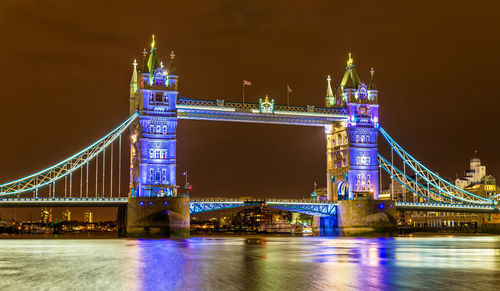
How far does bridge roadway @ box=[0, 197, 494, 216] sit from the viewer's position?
2832 inches

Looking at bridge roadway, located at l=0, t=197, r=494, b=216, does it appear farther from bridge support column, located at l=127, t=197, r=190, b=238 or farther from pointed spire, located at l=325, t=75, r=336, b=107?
pointed spire, located at l=325, t=75, r=336, b=107

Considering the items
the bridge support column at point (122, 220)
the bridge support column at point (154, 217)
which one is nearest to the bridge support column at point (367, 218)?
the bridge support column at point (154, 217)

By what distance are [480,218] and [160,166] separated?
9915cm

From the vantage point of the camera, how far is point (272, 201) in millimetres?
82875

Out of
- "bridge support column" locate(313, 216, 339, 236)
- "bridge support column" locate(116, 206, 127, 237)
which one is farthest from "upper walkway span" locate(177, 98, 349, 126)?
"bridge support column" locate(313, 216, 339, 236)

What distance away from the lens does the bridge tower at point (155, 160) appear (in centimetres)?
7250

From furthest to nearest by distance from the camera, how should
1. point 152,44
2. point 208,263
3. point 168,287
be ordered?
point 152,44, point 208,263, point 168,287

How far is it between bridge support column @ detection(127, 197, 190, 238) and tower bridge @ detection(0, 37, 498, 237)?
104 mm

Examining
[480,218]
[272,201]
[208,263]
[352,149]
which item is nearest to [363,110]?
[352,149]

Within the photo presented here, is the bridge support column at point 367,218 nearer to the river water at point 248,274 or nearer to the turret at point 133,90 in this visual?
the turret at point 133,90

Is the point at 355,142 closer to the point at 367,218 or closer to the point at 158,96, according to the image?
the point at 367,218

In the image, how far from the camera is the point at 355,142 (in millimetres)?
86125

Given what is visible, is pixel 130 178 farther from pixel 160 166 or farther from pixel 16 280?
A: pixel 16 280

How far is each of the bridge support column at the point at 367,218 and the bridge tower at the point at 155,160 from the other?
2049 centimetres
